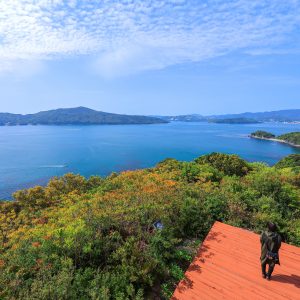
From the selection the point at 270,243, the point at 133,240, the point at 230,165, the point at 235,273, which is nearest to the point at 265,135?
the point at 230,165

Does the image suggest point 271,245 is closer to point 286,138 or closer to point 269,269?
point 269,269

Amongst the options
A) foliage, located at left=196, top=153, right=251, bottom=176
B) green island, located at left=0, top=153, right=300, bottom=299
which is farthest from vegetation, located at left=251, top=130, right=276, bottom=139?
green island, located at left=0, top=153, right=300, bottom=299

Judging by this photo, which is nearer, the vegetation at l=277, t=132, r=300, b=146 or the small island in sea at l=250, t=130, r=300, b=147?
the vegetation at l=277, t=132, r=300, b=146

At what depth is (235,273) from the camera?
6.32 meters

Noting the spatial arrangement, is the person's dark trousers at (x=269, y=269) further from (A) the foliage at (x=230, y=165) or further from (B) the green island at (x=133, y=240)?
(A) the foliage at (x=230, y=165)

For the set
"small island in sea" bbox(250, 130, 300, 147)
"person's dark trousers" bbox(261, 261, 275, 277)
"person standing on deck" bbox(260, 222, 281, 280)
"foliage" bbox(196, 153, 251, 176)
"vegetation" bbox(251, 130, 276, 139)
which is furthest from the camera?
"vegetation" bbox(251, 130, 276, 139)

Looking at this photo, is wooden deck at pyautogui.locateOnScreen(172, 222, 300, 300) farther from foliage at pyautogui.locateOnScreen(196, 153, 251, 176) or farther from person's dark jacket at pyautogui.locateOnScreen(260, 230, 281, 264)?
foliage at pyautogui.locateOnScreen(196, 153, 251, 176)

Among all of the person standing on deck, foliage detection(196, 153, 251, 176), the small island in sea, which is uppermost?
the person standing on deck

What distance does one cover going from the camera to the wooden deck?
566 cm

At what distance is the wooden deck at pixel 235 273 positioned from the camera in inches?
223

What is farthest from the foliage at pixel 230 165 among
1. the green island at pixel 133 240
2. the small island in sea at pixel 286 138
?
the small island in sea at pixel 286 138

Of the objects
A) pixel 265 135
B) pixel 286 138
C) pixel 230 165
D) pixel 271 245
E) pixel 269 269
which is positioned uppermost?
pixel 271 245

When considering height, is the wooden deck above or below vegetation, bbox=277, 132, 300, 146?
above

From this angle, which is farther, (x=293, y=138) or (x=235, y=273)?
(x=293, y=138)
